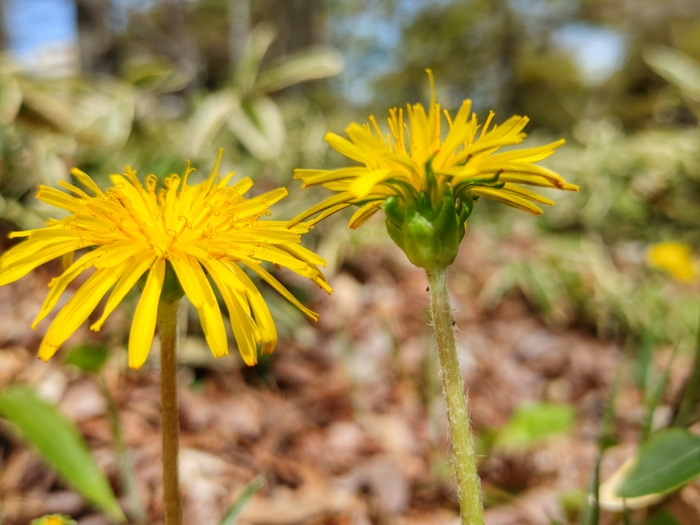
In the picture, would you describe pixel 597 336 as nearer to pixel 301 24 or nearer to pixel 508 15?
pixel 301 24

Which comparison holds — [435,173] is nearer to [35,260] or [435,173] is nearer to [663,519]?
[35,260]

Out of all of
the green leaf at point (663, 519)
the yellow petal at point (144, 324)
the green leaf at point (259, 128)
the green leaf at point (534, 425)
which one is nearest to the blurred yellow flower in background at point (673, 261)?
the green leaf at point (534, 425)

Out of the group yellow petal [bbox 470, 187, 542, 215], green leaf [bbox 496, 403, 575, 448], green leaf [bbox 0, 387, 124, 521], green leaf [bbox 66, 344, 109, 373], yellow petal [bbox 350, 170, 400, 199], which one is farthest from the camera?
green leaf [bbox 496, 403, 575, 448]

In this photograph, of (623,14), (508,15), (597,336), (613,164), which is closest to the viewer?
(597,336)

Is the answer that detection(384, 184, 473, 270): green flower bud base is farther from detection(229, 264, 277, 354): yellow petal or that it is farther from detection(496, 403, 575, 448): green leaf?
detection(496, 403, 575, 448): green leaf

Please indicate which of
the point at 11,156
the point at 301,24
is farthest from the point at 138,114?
the point at 301,24

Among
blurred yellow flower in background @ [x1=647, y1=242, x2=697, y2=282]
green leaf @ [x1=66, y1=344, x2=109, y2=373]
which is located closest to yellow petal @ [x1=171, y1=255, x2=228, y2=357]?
green leaf @ [x1=66, y1=344, x2=109, y2=373]

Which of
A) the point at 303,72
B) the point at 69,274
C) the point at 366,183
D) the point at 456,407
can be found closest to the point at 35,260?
the point at 69,274

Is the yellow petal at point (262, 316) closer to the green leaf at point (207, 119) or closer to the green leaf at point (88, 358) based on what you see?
the green leaf at point (88, 358)
